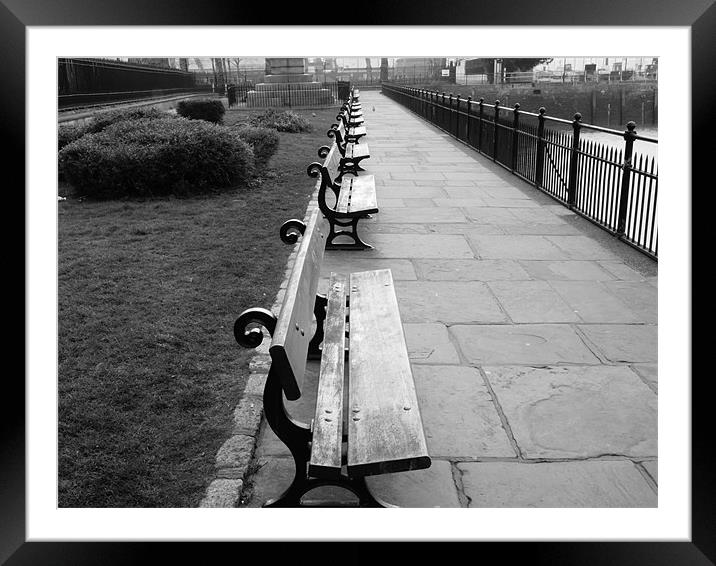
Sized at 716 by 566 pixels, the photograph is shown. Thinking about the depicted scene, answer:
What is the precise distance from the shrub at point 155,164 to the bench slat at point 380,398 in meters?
6.07

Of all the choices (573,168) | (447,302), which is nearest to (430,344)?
(447,302)

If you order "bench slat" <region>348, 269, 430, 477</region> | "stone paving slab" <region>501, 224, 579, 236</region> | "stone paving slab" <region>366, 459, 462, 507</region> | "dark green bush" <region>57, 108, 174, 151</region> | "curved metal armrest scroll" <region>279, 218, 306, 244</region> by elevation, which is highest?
"dark green bush" <region>57, 108, 174, 151</region>

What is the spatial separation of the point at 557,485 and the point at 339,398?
949 mm

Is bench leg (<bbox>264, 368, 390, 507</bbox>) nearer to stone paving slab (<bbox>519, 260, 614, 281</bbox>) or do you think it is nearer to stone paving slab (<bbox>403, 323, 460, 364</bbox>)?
stone paving slab (<bbox>403, 323, 460, 364</bbox>)

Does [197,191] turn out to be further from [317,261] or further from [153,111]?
[317,261]

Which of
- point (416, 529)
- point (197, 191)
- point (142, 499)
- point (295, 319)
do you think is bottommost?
point (142, 499)

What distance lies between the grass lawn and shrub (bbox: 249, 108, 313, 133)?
944 centimetres

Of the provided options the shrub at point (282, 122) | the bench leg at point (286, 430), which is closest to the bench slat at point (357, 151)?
the bench leg at point (286, 430)

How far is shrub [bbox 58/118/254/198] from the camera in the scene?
9195mm

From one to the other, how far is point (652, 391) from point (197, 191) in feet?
23.4

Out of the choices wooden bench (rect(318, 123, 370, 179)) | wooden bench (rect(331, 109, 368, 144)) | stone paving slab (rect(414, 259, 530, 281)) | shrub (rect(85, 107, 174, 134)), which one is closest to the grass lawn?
wooden bench (rect(318, 123, 370, 179))

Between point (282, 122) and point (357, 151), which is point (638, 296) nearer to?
point (357, 151)
